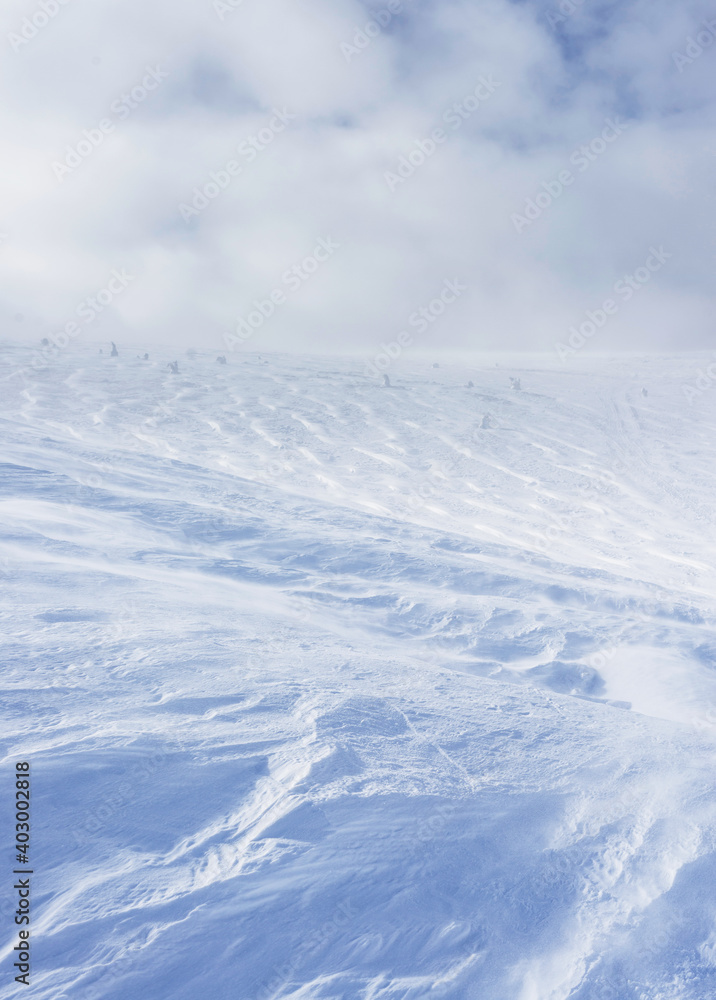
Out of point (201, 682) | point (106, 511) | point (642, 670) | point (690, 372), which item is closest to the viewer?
point (201, 682)

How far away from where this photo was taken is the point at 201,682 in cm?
272

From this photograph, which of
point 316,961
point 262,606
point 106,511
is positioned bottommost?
point 316,961

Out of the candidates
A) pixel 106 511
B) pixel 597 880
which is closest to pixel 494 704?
pixel 597 880

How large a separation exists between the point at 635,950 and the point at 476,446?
9.27m

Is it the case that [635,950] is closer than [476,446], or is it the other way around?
[635,950]

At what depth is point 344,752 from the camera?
237 centimetres

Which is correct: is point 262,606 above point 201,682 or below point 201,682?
above

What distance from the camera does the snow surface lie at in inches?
68.7

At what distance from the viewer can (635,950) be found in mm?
1829

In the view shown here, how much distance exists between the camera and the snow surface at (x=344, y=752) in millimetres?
1746

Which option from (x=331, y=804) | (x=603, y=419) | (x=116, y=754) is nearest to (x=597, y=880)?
(x=331, y=804)

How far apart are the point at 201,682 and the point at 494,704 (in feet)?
4.36

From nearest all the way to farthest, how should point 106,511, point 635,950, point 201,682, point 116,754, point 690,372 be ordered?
point 635,950, point 116,754, point 201,682, point 106,511, point 690,372

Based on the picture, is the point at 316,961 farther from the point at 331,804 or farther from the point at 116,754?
the point at 116,754
